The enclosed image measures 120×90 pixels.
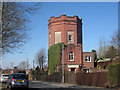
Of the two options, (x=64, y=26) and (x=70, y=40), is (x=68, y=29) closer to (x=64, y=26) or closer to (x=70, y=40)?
(x=64, y=26)

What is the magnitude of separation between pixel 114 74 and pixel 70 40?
29029mm

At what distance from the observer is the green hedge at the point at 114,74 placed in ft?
73.9

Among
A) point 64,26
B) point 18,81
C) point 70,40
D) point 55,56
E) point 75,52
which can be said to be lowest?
point 18,81

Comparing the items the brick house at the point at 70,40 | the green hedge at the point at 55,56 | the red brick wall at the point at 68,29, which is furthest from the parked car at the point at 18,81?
the red brick wall at the point at 68,29

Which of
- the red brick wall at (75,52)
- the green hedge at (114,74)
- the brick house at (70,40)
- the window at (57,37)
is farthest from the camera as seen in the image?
the window at (57,37)

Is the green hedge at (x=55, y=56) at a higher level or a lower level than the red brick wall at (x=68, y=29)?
lower

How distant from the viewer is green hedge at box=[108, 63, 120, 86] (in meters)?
22.5

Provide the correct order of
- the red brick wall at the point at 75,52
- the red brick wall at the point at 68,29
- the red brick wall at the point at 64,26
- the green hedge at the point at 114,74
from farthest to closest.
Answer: the red brick wall at the point at 64,26
the red brick wall at the point at 68,29
the red brick wall at the point at 75,52
the green hedge at the point at 114,74

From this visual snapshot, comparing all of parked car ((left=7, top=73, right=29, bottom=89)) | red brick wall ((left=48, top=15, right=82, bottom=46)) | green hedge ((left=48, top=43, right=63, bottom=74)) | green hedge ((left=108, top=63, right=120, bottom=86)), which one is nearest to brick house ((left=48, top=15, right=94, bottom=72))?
red brick wall ((left=48, top=15, right=82, bottom=46))

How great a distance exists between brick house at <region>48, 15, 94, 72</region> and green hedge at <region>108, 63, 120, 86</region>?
25.1 m

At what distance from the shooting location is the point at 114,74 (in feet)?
75.7

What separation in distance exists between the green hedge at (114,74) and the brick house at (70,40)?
25.1 meters

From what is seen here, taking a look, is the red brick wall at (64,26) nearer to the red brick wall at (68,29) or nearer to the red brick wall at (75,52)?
the red brick wall at (68,29)

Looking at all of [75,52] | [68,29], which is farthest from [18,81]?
[68,29]
